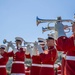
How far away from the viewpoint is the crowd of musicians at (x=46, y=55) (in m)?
4.29

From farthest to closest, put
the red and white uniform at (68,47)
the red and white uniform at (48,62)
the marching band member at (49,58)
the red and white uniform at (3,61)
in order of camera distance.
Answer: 1. the red and white uniform at (3,61)
2. the red and white uniform at (48,62)
3. the marching band member at (49,58)
4. the red and white uniform at (68,47)

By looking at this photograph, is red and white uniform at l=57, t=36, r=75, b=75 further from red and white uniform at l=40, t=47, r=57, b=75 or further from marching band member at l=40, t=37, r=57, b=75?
red and white uniform at l=40, t=47, r=57, b=75

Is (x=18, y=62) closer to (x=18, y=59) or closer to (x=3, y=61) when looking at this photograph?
(x=18, y=59)

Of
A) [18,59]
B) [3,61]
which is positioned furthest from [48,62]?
[3,61]

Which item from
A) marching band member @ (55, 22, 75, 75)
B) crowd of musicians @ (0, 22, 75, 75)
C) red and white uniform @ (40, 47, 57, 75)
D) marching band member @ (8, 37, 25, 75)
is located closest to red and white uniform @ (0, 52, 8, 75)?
crowd of musicians @ (0, 22, 75, 75)

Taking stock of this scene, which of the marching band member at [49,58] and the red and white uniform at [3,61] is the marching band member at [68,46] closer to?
the marching band member at [49,58]

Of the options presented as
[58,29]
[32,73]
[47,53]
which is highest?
[58,29]

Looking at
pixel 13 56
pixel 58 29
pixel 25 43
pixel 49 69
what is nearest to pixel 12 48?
pixel 13 56

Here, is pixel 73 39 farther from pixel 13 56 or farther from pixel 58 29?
pixel 13 56

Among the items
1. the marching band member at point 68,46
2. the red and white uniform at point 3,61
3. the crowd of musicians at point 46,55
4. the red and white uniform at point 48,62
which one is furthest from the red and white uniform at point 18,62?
the marching band member at point 68,46

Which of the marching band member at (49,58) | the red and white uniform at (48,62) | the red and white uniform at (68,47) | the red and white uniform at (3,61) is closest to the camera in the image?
the red and white uniform at (68,47)

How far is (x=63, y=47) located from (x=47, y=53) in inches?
110

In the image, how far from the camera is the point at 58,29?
4.38 m

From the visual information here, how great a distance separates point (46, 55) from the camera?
277 inches
